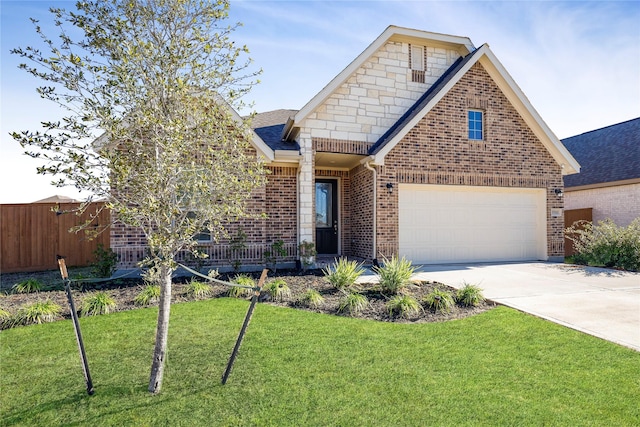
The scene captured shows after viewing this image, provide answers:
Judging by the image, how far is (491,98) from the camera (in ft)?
37.6

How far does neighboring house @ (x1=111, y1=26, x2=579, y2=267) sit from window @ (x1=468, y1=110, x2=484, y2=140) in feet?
0.11

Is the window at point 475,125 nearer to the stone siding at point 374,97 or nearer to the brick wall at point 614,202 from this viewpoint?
the stone siding at point 374,97

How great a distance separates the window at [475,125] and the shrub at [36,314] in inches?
450

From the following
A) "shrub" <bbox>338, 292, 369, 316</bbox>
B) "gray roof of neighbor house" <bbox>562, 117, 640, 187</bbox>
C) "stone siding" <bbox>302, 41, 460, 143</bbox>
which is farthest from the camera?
"gray roof of neighbor house" <bbox>562, 117, 640, 187</bbox>

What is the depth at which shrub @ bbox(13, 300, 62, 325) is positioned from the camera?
18.3 ft

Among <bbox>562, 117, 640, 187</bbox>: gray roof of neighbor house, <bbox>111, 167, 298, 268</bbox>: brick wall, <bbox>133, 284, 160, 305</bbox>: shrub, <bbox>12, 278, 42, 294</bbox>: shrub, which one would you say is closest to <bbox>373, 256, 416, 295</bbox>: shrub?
<bbox>111, 167, 298, 268</bbox>: brick wall

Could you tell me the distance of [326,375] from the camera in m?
3.77

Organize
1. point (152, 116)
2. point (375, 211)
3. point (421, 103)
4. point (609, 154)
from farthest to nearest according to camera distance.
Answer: point (609, 154) < point (421, 103) < point (375, 211) < point (152, 116)

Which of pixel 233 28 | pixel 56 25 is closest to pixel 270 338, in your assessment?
pixel 233 28

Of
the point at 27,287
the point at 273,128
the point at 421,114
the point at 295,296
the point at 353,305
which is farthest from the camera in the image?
the point at 273,128

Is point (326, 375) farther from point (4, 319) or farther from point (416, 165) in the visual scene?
point (416, 165)

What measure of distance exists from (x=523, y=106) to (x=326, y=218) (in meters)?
7.28

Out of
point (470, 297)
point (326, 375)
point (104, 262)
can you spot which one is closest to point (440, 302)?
point (470, 297)

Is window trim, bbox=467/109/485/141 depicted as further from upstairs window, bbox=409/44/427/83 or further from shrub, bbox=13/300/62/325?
shrub, bbox=13/300/62/325
